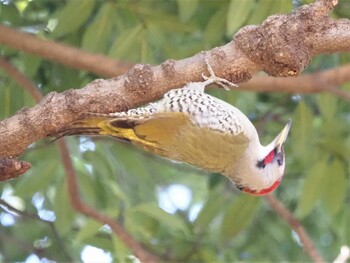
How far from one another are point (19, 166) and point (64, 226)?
6.03ft

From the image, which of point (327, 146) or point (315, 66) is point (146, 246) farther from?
point (315, 66)

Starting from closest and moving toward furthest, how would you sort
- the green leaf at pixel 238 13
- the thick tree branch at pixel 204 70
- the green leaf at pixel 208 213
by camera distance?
the thick tree branch at pixel 204 70, the green leaf at pixel 238 13, the green leaf at pixel 208 213

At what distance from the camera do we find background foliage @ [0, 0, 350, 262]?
4.11m

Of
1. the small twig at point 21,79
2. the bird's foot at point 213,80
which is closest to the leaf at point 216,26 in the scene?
the small twig at point 21,79

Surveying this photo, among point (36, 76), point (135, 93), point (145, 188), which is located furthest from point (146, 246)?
point (135, 93)

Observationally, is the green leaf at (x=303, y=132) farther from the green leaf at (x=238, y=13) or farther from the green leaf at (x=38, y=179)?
the green leaf at (x=38, y=179)

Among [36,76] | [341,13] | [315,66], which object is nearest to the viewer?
[341,13]

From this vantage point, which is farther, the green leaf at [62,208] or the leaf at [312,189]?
the leaf at [312,189]

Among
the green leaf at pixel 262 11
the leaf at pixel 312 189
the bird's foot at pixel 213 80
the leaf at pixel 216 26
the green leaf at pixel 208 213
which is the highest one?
the bird's foot at pixel 213 80

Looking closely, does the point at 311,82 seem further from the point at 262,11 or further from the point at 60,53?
the point at 60,53

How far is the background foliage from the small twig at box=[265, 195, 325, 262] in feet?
0.39

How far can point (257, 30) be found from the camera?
284 centimetres

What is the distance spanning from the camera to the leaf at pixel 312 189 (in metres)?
4.42

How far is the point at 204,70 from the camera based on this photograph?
289cm
